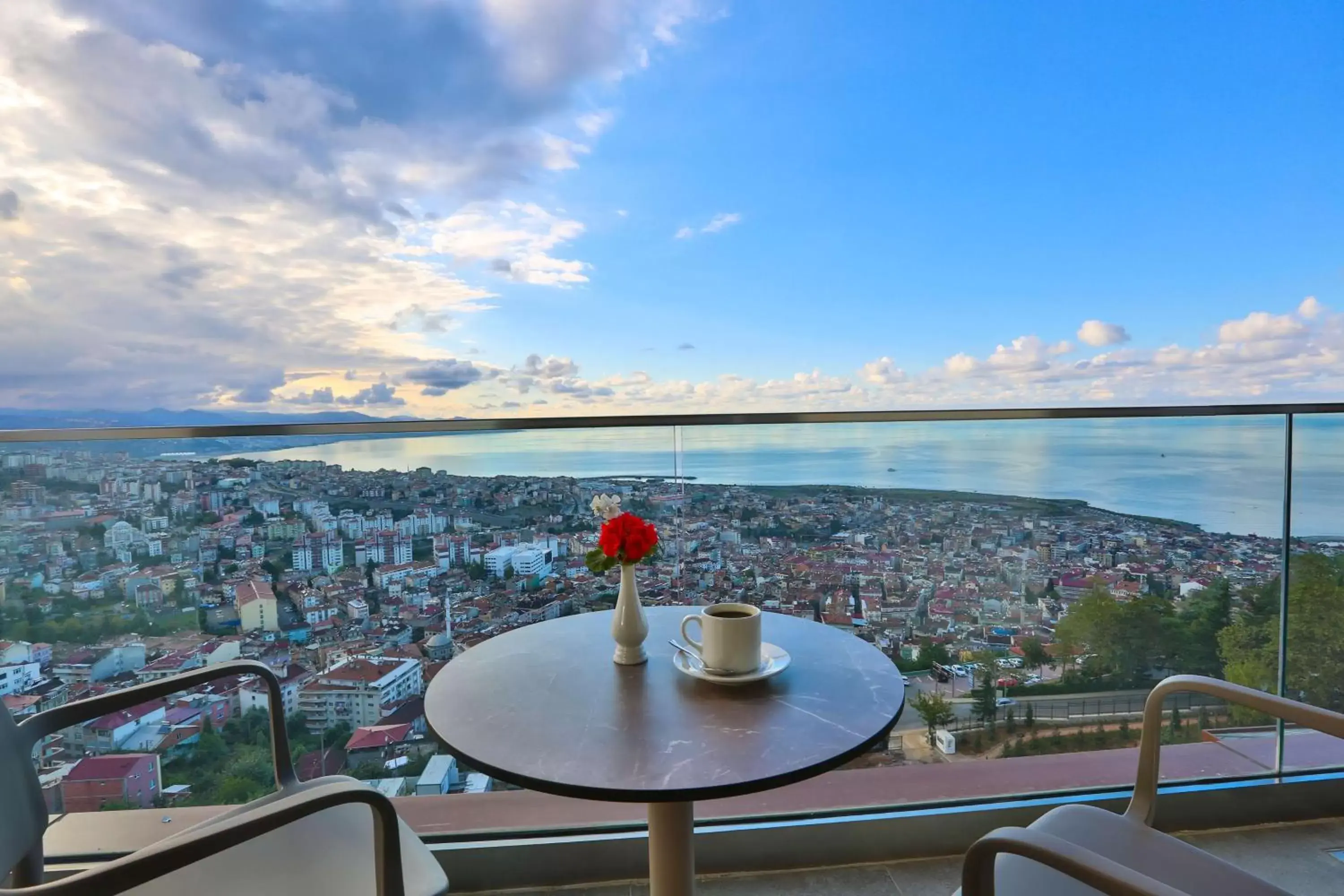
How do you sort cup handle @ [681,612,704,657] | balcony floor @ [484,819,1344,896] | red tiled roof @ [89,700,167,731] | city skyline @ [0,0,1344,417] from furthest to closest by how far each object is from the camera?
city skyline @ [0,0,1344,417] < balcony floor @ [484,819,1344,896] < red tiled roof @ [89,700,167,731] < cup handle @ [681,612,704,657]

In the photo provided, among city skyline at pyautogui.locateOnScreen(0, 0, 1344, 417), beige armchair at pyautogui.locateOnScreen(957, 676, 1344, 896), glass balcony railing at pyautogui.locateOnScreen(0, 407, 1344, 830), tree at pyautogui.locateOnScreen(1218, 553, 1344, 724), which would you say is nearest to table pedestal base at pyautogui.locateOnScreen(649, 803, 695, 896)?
beige armchair at pyautogui.locateOnScreen(957, 676, 1344, 896)

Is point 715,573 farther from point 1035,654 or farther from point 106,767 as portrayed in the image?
point 106,767

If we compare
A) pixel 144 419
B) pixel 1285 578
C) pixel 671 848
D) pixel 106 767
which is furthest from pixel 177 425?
pixel 1285 578

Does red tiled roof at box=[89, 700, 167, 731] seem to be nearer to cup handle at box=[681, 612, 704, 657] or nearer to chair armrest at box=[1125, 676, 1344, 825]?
cup handle at box=[681, 612, 704, 657]

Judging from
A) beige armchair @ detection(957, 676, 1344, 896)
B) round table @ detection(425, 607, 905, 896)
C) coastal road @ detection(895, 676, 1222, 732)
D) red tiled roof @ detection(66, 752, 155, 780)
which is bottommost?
coastal road @ detection(895, 676, 1222, 732)

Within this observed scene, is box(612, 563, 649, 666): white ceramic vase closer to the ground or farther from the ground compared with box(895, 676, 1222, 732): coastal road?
farther from the ground

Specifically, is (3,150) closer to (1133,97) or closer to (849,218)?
(849,218)

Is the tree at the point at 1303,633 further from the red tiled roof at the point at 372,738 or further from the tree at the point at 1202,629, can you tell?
the red tiled roof at the point at 372,738
